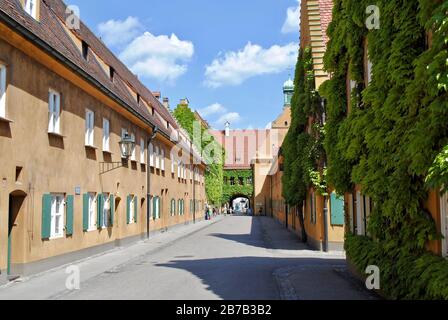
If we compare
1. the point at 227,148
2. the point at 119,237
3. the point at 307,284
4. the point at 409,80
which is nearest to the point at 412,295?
the point at 409,80

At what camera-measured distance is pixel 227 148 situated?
93.4 m

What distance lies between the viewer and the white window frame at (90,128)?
1800cm

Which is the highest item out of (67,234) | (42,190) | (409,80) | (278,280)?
(409,80)

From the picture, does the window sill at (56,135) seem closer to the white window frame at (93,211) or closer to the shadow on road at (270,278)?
the white window frame at (93,211)

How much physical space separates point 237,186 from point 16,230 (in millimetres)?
69660

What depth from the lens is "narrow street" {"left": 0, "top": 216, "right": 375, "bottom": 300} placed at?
10719 mm

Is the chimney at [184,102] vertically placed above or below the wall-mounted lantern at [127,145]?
above

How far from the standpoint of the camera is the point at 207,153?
67.4 meters

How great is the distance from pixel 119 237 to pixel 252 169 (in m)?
58.5

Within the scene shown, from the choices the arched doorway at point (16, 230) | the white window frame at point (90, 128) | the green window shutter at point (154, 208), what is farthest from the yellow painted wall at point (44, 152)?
the green window shutter at point (154, 208)

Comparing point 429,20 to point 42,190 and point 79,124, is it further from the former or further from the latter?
point 79,124

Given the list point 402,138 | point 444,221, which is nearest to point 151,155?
point 402,138

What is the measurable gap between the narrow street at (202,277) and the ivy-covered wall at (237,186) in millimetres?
60534

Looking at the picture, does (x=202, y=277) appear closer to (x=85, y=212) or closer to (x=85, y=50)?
(x=85, y=212)
